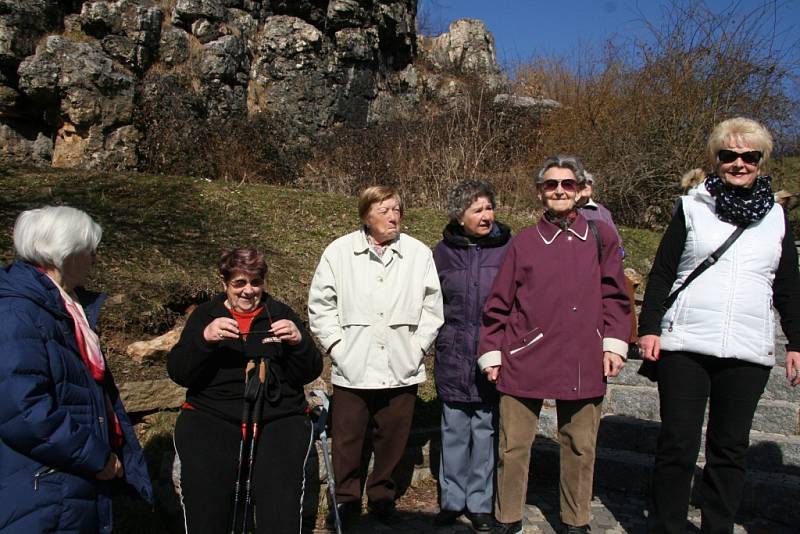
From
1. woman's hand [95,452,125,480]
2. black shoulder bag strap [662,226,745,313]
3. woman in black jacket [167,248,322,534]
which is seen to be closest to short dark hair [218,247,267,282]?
woman in black jacket [167,248,322,534]

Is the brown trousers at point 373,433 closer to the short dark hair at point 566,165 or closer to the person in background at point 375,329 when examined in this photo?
the person in background at point 375,329

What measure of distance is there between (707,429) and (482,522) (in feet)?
4.31

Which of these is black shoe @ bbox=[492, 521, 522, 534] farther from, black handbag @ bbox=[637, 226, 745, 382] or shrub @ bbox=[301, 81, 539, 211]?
shrub @ bbox=[301, 81, 539, 211]

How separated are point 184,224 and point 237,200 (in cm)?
105

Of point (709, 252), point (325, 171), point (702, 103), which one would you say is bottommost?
point (709, 252)

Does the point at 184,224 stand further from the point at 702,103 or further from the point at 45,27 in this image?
the point at 702,103

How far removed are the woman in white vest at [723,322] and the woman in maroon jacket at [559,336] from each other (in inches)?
10.8

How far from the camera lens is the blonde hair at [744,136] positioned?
3156mm

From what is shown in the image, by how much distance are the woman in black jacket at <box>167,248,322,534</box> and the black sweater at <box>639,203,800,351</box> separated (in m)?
1.65

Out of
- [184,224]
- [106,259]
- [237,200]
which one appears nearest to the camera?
[106,259]

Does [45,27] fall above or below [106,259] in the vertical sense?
above

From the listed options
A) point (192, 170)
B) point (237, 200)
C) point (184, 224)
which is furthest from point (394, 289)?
point (192, 170)

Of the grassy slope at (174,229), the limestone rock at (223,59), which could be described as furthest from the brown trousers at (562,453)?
the limestone rock at (223,59)

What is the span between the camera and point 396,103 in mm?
15500
